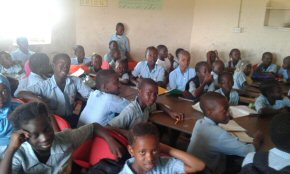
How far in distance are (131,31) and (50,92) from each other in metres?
4.08

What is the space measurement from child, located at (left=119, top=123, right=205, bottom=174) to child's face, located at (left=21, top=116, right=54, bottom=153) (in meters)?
0.40

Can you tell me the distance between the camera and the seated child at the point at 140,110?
2126mm

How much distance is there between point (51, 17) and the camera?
18.4ft

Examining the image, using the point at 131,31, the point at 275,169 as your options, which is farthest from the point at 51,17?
the point at 275,169

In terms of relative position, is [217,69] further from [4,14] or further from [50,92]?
[4,14]

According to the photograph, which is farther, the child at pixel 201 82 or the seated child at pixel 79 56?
the seated child at pixel 79 56

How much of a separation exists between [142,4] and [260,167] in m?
5.55

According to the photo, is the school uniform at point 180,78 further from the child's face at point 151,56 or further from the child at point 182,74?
the child's face at point 151,56

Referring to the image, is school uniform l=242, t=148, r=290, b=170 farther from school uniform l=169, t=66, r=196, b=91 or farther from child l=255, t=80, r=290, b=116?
school uniform l=169, t=66, r=196, b=91

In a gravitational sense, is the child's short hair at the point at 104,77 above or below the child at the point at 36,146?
above

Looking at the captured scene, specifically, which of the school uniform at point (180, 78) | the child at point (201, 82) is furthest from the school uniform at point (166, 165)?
the school uniform at point (180, 78)

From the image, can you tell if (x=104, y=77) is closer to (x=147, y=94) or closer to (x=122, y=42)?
(x=147, y=94)

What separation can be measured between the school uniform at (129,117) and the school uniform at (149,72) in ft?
6.56

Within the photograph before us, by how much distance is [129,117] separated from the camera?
2.16 m
